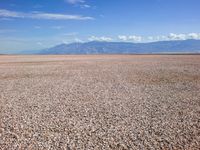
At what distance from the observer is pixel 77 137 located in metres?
8.04

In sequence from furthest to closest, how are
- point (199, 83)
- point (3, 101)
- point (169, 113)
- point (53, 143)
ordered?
point (199, 83) < point (3, 101) < point (169, 113) < point (53, 143)

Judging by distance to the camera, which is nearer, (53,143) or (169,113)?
(53,143)

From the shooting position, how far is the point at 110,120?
385 inches

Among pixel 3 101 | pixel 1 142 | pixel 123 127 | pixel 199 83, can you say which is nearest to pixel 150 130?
pixel 123 127

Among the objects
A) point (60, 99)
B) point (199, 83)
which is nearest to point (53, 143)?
point (60, 99)

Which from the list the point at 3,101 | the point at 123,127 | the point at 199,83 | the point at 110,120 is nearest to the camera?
the point at 123,127

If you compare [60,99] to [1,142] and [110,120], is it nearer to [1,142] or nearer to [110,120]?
[110,120]

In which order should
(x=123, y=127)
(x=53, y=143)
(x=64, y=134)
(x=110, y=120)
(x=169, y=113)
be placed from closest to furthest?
1. (x=53, y=143)
2. (x=64, y=134)
3. (x=123, y=127)
4. (x=110, y=120)
5. (x=169, y=113)

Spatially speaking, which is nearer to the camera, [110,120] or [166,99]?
[110,120]

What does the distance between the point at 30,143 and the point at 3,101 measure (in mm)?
6519

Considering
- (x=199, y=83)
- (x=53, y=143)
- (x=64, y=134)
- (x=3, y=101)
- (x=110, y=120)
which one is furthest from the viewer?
(x=199, y=83)

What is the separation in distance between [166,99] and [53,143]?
7596 mm

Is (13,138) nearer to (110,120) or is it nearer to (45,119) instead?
(45,119)

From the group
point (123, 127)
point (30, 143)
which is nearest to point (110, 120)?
point (123, 127)
